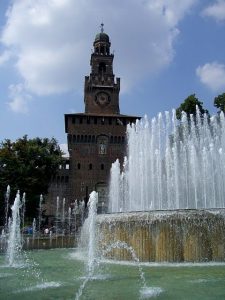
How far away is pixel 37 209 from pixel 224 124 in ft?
61.9

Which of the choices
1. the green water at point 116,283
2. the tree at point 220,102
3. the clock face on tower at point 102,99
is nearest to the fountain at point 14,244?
the green water at point 116,283

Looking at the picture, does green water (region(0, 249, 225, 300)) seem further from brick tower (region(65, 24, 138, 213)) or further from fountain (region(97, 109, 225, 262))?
brick tower (region(65, 24, 138, 213))

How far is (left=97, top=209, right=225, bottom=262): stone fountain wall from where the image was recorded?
465 inches

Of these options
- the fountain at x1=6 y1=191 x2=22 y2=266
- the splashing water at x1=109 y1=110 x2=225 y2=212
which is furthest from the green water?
the splashing water at x1=109 y1=110 x2=225 y2=212

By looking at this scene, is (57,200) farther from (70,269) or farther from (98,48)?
(70,269)

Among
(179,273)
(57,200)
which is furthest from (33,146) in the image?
(179,273)

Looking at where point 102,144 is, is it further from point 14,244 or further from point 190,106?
point 14,244

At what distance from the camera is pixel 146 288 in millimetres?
7602

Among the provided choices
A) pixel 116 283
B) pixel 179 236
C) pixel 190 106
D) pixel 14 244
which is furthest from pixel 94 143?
pixel 116 283

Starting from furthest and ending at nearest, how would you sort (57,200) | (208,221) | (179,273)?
(57,200) → (208,221) → (179,273)

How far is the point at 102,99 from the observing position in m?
50.7

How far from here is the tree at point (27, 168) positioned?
33.7m

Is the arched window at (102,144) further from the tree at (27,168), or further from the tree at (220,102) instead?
the tree at (220,102)

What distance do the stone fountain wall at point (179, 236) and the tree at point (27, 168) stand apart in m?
22.6
